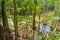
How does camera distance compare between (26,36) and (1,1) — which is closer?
(1,1)

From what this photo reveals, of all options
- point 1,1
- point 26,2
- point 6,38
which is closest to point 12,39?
point 6,38

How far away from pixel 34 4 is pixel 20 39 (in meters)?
2.87

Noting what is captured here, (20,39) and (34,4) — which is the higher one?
(34,4)

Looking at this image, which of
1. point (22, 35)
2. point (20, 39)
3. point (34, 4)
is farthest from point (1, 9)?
point (34, 4)

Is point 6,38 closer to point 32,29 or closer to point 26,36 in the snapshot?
point 26,36

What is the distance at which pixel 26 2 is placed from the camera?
1052 cm

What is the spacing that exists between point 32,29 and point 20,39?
8.66 feet

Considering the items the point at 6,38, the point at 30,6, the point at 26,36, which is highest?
the point at 30,6

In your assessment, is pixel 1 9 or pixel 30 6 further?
pixel 30 6

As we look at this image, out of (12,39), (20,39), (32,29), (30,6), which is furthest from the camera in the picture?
(32,29)

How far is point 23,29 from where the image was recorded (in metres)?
10.6

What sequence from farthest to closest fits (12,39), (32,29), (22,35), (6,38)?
(32,29)
(22,35)
(12,39)
(6,38)

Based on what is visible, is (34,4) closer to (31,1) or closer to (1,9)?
(31,1)

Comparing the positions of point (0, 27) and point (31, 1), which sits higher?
point (31, 1)
